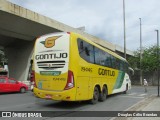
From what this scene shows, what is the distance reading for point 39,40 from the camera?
14750 mm

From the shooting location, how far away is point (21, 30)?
3102 centimetres

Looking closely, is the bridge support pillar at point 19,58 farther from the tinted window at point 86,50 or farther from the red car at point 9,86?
the tinted window at point 86,50

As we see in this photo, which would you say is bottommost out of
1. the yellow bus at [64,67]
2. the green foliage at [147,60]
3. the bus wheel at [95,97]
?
the bus wheel at [95,97]

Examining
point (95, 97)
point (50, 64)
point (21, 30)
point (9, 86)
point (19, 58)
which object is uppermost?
point (21, 30)

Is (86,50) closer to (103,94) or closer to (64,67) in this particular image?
(64,67)

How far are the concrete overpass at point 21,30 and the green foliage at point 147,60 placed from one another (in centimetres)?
862

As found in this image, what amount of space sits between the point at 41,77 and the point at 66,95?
1.71m

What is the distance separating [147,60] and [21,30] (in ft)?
92.5

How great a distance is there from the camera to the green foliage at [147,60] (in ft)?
170

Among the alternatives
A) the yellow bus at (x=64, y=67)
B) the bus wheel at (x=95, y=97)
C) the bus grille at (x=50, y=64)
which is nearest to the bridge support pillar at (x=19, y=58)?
the bus wheel at (x=95, y=97)

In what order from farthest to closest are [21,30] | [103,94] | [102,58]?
1. [21,30]
2. [103,94]
3. [102,58]

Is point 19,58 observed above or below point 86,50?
above

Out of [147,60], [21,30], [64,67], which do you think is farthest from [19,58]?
[64,67]

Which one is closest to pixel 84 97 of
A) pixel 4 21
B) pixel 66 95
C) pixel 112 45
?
pixel 66 95
